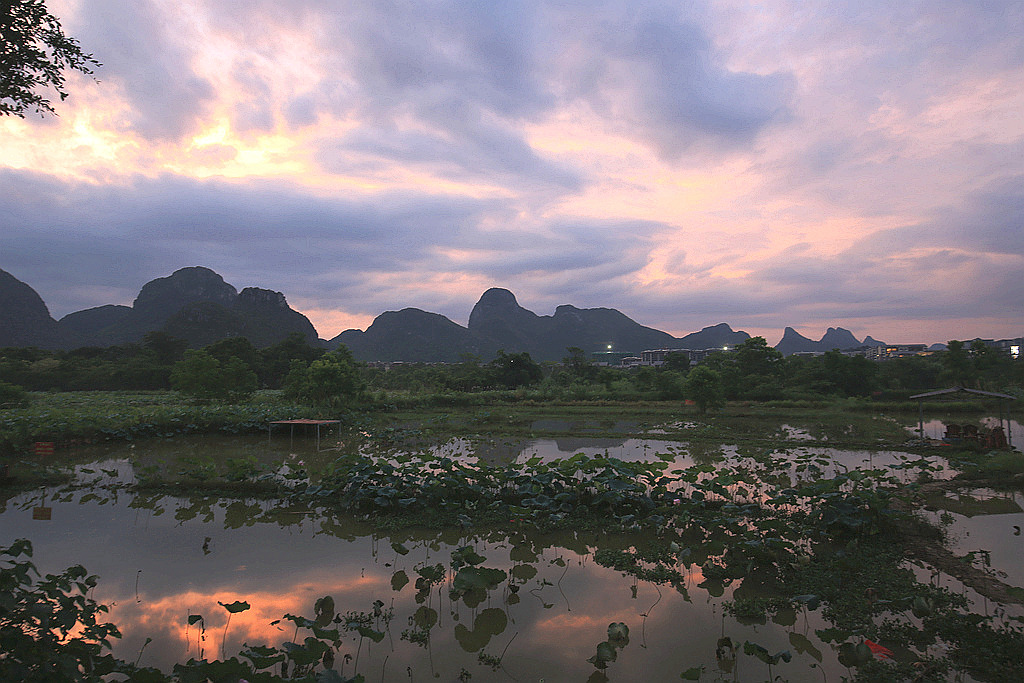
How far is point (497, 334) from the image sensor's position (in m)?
116

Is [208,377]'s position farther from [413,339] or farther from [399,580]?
[413,339]

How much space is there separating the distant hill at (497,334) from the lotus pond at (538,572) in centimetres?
9210

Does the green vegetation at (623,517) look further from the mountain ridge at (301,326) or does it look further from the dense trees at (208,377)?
the mountain ridge at (301,326)

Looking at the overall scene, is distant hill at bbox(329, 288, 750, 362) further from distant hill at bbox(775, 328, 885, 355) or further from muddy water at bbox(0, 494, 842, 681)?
muddy water at bbox(0, 494, 842, 681)

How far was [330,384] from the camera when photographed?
25109mm

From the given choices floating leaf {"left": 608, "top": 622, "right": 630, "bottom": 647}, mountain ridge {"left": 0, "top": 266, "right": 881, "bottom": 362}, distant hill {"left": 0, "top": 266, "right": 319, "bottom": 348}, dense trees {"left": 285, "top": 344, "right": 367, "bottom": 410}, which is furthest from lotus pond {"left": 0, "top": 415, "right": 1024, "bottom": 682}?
distant hill {"left": 0, "top": 266, "right": 319, "bottom": 348}

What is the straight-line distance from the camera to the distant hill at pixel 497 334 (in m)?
110

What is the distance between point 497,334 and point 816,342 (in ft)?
385

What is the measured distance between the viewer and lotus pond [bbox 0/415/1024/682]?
4.62m

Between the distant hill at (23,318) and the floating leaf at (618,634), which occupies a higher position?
the distant hill at (23,318)

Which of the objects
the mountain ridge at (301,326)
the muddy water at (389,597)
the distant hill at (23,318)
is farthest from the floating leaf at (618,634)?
the distant hill at (23,318)

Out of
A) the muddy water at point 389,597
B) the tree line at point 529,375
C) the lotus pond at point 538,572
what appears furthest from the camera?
the tree line at point 529,375

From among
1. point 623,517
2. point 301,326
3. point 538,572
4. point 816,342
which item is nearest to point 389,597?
point 538,572

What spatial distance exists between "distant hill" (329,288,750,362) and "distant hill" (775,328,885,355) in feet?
144
